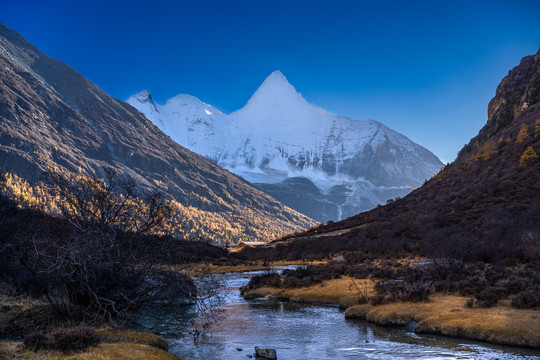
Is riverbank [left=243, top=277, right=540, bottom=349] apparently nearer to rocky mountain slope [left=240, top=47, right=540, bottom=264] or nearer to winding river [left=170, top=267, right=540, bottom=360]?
winding river [left=170, top=267, right=540, bottom=360]

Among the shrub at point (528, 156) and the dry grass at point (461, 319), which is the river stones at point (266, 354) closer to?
the dry grass at point (461, 319)

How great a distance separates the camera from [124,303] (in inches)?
810

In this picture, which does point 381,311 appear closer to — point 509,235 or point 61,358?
point 61,358

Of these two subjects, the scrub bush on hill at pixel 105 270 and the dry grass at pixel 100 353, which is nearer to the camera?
the dry grass at pixel 100 353

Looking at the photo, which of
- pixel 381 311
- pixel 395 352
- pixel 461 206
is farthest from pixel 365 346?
pixel 461 206

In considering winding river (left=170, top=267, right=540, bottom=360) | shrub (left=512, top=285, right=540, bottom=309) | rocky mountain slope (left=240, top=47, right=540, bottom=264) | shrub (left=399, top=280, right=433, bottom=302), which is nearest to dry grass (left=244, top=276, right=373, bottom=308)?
winding river (left=170, top=267, right=540, bottom=360)

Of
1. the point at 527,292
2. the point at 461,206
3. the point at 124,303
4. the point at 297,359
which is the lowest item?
the point at 297,359

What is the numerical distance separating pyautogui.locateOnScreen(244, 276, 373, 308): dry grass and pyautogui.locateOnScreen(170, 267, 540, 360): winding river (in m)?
3.52

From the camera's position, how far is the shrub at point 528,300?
21.7 metres

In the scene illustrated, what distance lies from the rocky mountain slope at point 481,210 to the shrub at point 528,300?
14.3 m

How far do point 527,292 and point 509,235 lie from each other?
1017 inches

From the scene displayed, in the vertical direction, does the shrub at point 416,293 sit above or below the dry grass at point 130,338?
above

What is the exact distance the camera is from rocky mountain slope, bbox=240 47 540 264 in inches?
1683

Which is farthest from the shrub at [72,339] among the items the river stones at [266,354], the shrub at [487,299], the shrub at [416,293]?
the shrub at [487,299]
